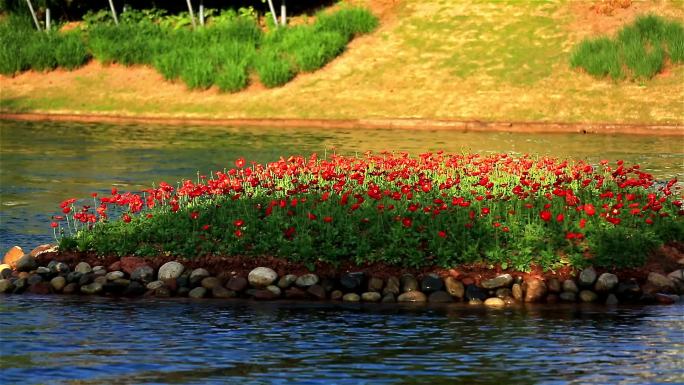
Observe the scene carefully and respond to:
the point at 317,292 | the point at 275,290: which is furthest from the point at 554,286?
the point at 275,290

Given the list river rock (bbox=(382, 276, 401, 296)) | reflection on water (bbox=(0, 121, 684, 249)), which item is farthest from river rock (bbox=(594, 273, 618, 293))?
reflection on water (bbox=(0, 121, 684, 249))

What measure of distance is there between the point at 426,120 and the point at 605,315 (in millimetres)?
25030

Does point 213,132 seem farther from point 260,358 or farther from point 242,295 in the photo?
point 260,358

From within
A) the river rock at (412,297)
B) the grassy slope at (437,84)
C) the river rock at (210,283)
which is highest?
the grassy slope at (437,84)

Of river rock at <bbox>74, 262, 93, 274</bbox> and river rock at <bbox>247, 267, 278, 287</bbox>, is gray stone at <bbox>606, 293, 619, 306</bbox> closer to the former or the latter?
river rock at <bbox>247, 267, 278, 287</bbox>

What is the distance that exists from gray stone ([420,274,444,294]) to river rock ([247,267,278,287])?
1.68 meters

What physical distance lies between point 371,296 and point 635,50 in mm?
28486

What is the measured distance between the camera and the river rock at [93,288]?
1458 cm

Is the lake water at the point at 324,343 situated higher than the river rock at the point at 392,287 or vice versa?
the river rock at the point at 392,287

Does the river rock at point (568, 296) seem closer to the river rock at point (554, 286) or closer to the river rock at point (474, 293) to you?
the river rock at point (554, 286)

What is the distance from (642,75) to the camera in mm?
39812

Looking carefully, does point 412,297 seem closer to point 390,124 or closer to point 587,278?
point 587,278

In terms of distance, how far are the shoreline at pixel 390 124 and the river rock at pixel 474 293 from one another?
74.2 feet

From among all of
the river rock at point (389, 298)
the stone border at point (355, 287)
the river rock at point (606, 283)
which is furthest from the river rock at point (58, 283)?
the river rock at point (606, 283)
